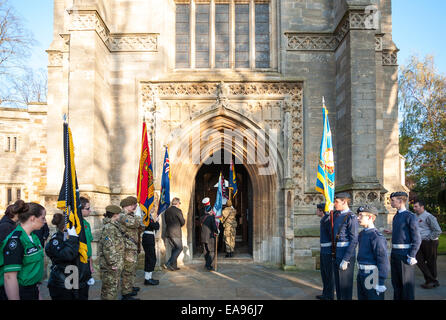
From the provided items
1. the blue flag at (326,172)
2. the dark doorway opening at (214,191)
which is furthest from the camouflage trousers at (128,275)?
the dark doorway opening at (214,191)

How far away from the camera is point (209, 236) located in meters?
9.17

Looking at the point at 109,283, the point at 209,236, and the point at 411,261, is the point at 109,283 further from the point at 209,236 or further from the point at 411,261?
the point at 411,261

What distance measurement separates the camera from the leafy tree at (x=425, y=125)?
20531 millimetres

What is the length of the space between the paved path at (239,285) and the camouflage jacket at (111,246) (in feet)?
4.63

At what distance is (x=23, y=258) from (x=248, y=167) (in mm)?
7636

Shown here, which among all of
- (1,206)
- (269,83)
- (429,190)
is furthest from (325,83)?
(1,206)

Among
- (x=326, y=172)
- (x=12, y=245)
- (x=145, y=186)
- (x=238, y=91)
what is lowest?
(x=12, y=245)

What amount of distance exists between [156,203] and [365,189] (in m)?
5.32

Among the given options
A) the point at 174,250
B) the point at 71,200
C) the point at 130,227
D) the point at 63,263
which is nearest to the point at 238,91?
the point at 174,250

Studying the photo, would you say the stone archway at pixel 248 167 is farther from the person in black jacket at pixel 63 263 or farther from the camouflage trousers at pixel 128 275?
the person in black jacket at pixel 63 263

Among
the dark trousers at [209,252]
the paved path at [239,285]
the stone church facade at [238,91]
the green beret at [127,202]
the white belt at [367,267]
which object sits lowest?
the paved path at [239,285]

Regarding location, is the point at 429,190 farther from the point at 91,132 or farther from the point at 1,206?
the point at 1,206

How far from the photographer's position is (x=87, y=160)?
27.4ft

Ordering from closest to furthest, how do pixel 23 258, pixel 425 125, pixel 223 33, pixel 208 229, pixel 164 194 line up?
1. pixel 23 258
2. pixel 164 194
3. pixel 208 229
4. pixel 223 33
5. pixel 425 125
